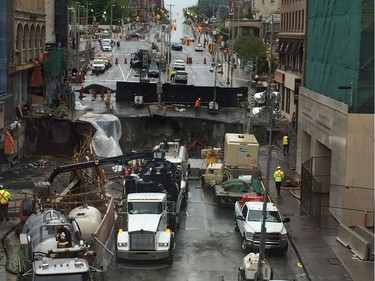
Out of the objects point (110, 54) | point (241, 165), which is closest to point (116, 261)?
point (241, 165)

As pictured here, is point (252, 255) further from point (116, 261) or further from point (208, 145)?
point (208, 145)

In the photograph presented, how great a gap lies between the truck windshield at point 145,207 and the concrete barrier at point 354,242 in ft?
24.7

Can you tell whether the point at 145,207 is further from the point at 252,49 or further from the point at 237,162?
the point at 252,49

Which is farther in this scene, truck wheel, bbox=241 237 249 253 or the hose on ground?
truck wheel, bbox=241 237 249 253

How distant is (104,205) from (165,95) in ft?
110

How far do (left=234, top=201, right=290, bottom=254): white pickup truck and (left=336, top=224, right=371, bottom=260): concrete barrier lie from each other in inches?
102

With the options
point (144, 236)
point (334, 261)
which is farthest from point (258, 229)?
point (144, 236)

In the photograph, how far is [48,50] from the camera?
206 feet

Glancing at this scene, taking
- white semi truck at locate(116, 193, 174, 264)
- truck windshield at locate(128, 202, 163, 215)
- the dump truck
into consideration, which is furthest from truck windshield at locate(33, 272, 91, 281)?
the dump truck

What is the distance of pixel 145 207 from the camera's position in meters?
27.0

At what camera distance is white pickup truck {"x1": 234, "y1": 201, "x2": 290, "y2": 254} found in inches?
1073

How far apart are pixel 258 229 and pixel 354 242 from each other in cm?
374

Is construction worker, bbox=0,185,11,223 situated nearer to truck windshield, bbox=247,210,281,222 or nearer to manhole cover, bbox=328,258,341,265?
truck windshield, bbox=247,210,281,222

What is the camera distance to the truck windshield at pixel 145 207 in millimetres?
26938
